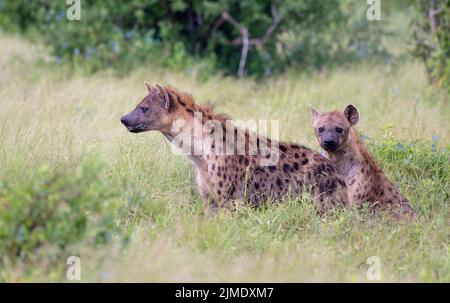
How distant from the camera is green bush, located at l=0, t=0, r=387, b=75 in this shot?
34.2 ft

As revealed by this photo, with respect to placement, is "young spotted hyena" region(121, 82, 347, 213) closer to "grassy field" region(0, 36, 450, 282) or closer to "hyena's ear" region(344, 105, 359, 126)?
"grassy field" region(0, 36, 450, 282)

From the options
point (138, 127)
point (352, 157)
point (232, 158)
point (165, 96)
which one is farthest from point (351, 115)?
point (138, 127)

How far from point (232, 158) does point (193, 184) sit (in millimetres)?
511

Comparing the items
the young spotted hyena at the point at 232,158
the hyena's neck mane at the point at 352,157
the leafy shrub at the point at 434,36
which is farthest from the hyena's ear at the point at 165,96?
the leafy shrub at the point at 434,36

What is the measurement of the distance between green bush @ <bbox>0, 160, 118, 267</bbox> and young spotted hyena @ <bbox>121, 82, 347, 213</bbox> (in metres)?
1.43

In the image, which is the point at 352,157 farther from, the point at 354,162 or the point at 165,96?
the point at 165,96

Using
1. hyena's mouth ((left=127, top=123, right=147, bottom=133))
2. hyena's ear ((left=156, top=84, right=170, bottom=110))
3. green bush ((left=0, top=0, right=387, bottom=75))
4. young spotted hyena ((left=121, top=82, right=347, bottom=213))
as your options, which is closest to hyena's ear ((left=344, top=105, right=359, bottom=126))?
young spotted hyena ((left=121, top=82, right=347, bottom=213))

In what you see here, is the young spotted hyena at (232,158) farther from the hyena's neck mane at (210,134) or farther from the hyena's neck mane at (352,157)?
the hyena's neck mane at (352,157)

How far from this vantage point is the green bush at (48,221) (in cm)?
462

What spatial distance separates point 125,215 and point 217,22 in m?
5.59

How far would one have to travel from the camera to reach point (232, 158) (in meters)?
6.11

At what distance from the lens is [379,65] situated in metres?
11.3
